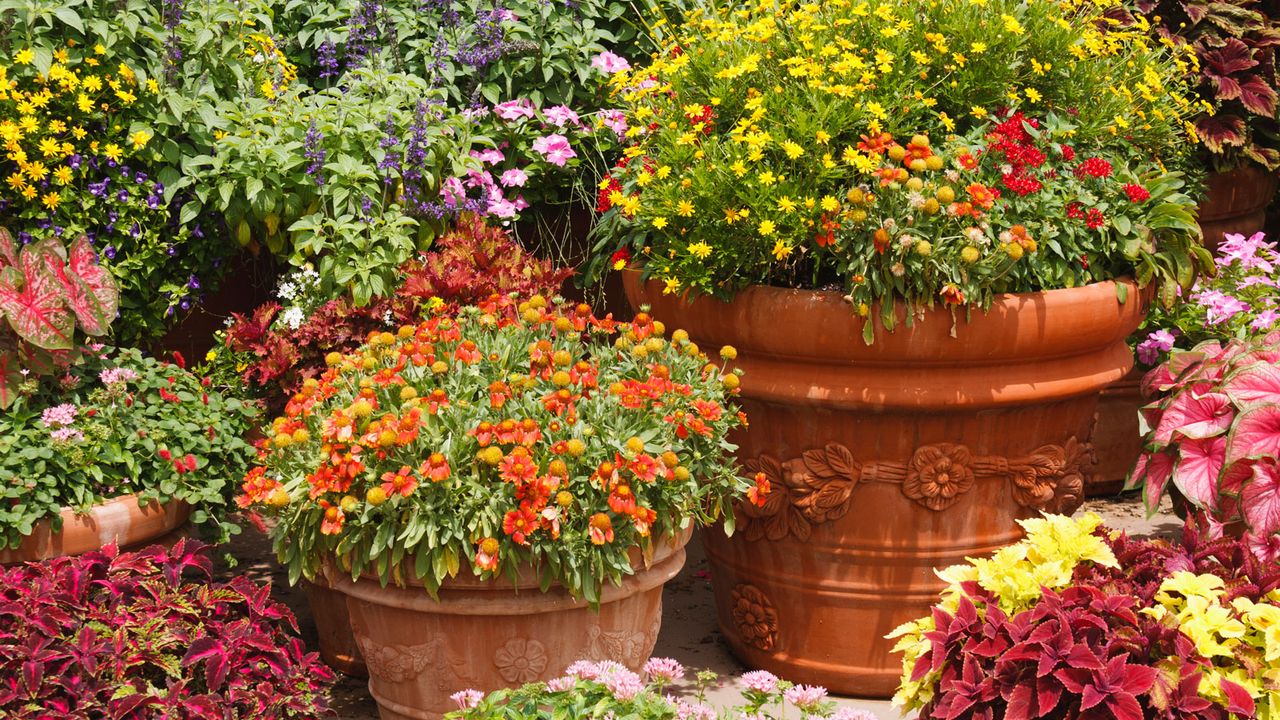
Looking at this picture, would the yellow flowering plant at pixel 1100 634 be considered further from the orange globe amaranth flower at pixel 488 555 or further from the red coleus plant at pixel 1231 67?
the red coleus plant at pixel 1231 67

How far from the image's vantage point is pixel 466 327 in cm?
347

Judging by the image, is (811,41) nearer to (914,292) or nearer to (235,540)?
(914,292)

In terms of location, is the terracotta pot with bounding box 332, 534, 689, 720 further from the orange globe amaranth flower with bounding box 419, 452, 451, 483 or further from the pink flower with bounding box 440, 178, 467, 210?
the pink flower with bounding box 440, 178, 467, 210

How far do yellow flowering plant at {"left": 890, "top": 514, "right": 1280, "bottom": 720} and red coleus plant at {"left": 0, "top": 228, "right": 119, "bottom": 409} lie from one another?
217 centimetres

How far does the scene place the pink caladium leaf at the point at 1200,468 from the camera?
11.2ft

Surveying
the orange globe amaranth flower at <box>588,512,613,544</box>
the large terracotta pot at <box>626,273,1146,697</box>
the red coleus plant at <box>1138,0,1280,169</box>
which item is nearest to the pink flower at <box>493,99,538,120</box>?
the large terracotta pot at <box>626,273,1146,697</box>

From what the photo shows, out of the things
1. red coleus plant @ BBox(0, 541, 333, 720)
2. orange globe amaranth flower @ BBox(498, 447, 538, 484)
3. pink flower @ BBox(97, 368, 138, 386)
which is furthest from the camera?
pink flower @ BBox(97, 368, 138, 386)

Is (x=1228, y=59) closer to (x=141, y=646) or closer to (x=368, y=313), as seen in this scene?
(x=368, y=313)

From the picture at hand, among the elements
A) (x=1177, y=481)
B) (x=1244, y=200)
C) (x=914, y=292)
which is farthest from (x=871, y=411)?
(x=1244, y=200)

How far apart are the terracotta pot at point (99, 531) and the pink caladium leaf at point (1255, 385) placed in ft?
8.73

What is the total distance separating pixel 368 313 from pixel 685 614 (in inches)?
54.5

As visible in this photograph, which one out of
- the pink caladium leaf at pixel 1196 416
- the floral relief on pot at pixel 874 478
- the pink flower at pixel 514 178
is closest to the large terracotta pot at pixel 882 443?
the floral relief on pot at pixel 874 478

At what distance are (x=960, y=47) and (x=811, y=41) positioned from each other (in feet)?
1.31

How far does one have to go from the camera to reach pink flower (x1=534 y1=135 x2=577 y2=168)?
4.59 m
